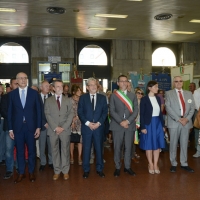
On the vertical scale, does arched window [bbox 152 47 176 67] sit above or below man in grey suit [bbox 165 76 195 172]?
above

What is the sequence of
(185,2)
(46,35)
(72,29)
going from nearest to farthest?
(185,2)
(72,29)
(46,35)

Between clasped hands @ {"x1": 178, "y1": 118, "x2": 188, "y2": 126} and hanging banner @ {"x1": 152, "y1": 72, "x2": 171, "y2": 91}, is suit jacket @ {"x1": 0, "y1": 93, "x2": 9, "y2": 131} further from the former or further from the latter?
hanging banner @ {"x1": 152, "y1": 72, "x2": 171, "y2": 91}

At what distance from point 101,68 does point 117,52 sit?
118cm

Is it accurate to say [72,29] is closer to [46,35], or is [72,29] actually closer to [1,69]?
[46,35]

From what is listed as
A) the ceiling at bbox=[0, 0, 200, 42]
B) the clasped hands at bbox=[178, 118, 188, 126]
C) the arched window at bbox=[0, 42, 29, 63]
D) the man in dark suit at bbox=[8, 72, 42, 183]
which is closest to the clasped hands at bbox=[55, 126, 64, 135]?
the man in dark suit at bbox=[8, 72, 42, 183]

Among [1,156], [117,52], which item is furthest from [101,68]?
[1,156]

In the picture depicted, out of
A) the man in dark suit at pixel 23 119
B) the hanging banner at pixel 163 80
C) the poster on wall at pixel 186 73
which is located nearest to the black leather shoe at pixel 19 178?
the man in dark suit at pixel 23 119

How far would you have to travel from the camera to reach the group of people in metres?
4.16

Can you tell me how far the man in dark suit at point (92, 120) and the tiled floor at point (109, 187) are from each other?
1.09 feet

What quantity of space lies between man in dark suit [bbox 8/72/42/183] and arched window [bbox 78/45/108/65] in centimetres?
952

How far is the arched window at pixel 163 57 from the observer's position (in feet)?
47.1

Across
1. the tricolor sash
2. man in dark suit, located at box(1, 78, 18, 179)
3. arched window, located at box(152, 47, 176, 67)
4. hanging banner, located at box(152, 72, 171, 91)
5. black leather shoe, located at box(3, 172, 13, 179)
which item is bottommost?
black leather shoe, located at box(3, 172, 13, 179)

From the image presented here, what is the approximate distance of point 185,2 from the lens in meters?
7.88

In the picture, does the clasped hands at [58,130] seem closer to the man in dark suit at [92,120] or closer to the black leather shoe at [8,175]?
the man in dark suit at [92,120]
